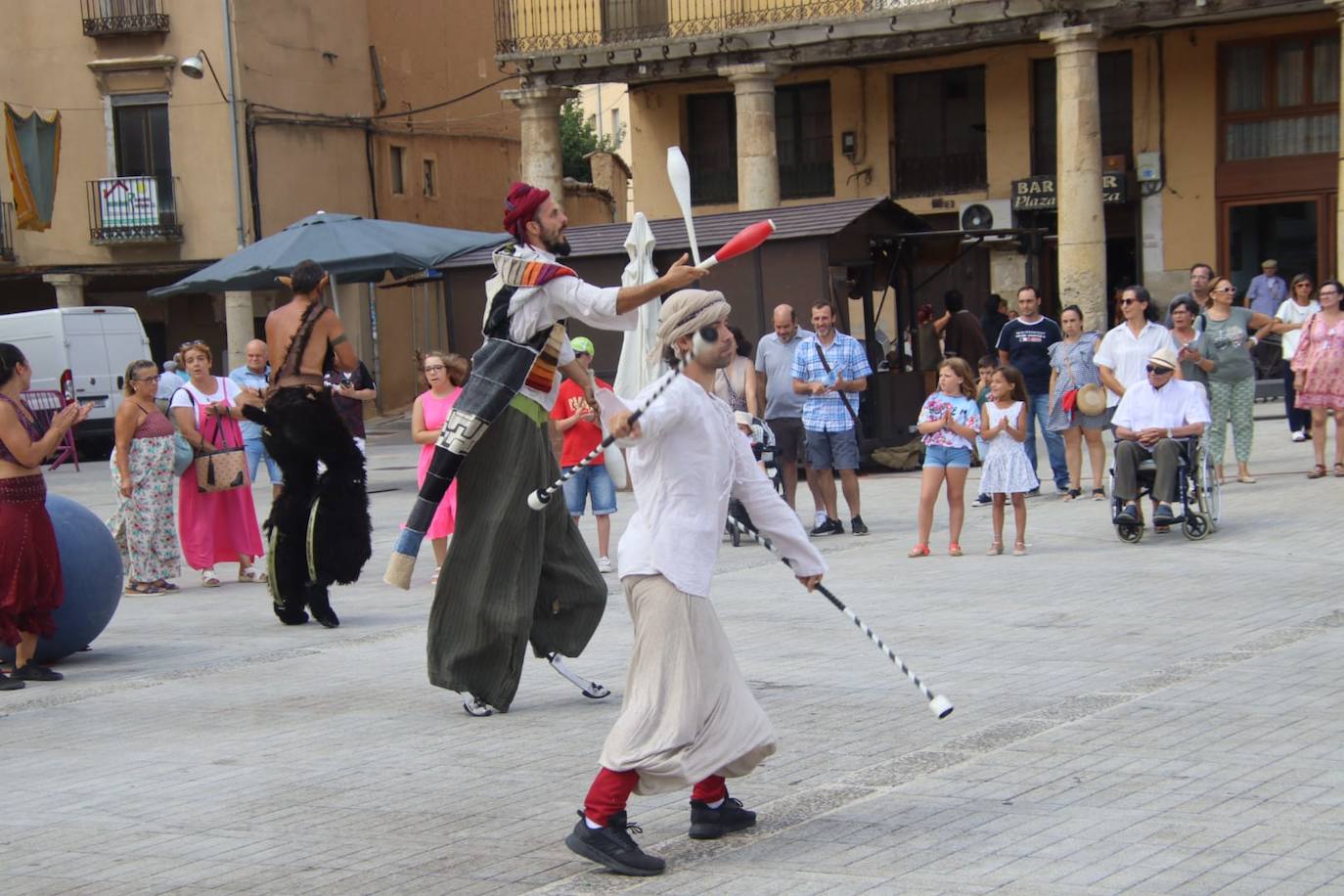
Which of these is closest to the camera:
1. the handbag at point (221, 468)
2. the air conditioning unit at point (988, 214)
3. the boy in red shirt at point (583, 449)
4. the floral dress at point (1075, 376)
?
the boy in red shirt at point (583, 449)

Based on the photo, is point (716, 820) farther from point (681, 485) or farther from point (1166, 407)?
point (1166, 407)

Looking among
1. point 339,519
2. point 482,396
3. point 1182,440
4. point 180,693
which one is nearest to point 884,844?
point 482,396

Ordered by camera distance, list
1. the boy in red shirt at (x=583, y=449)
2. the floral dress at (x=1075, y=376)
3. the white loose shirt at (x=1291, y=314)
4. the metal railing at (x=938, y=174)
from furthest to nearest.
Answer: the metal railing at (x=938, y=174)
the white loose shirt at (x=1291, y=314)
the floral dress at (x=1075, y=376)
the boy in red shirt at (x=583, y=449)

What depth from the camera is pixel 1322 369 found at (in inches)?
606

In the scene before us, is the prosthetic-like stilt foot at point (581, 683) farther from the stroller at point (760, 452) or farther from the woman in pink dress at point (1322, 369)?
the woman in pink dress at point (1322, 369)

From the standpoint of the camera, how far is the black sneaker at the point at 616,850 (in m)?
5.10

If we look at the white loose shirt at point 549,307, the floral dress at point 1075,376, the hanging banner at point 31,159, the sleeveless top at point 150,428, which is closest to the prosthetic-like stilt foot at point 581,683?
the white loose shirt at point 549,307

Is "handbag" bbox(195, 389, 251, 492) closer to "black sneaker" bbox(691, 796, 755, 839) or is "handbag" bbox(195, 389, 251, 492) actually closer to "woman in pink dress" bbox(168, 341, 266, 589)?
"woman in pink dress" bbox(168, 341, 266, 589)

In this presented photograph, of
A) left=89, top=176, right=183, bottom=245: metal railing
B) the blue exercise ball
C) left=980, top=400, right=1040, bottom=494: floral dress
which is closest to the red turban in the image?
the blue exercise ball

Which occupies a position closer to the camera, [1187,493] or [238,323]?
[1187,493]

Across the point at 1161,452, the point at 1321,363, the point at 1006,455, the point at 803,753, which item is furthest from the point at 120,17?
the point at 803,753

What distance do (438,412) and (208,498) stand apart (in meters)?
2.04

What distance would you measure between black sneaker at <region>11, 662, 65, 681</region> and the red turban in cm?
382

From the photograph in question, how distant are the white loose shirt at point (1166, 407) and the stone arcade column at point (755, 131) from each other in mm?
15924
